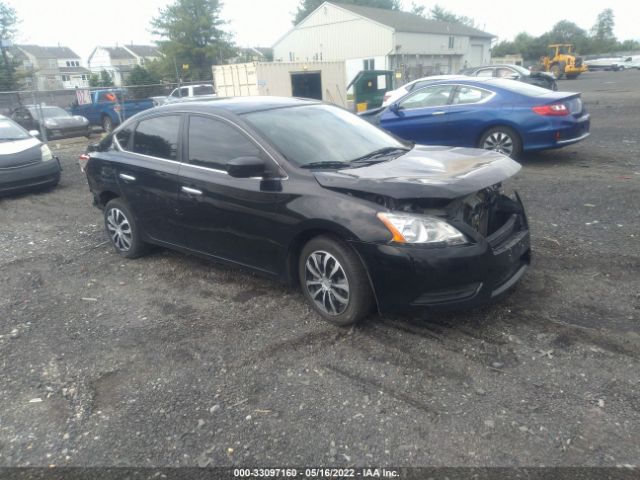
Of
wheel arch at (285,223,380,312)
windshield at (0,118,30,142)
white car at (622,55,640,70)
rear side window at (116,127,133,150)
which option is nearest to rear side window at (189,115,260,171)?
wheel arch at (285,223,380,312)

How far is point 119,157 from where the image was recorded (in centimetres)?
541

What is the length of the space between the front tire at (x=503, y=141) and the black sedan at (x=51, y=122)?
538 inches

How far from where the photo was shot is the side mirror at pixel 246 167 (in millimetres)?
3889

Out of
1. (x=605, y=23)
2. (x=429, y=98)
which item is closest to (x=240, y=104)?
(x=429, y=98)

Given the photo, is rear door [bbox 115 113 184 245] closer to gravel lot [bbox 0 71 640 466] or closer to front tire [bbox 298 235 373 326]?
gravel lot [bbox 0 71 640 466]

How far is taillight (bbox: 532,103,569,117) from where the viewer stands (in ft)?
27.1

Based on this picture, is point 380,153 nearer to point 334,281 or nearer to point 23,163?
point 334,281

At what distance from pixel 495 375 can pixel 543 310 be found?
1.02m

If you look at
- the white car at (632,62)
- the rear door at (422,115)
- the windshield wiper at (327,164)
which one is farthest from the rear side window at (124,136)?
the white car at (632,62)

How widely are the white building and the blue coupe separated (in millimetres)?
30504

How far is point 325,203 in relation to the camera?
3697mm

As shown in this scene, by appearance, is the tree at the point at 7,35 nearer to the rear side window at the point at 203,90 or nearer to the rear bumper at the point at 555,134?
the rear side window at the point at 203,90

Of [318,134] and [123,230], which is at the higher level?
[318,134]

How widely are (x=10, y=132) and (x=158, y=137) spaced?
6.38 m
